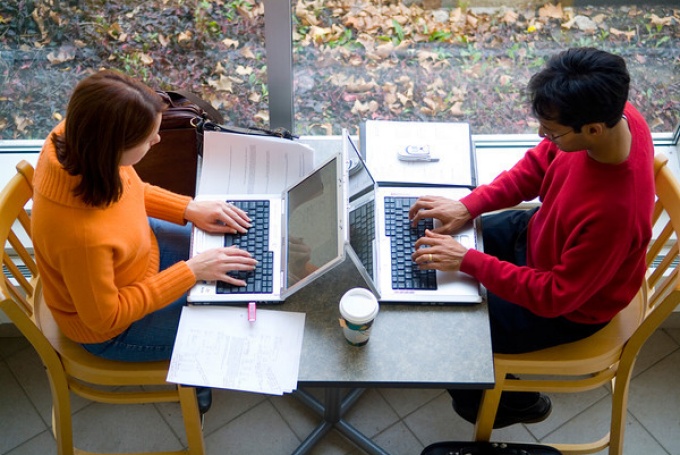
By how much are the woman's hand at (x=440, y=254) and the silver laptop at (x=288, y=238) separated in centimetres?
23

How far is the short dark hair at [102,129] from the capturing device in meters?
1.41

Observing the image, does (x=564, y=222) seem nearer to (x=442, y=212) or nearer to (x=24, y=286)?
(x=442, y=212)

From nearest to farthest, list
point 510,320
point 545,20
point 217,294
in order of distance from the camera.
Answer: point 217,294 < point 510,320 < point 545,20

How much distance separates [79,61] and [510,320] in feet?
5.17

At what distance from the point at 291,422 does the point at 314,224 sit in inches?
34.0

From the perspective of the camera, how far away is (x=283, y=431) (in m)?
2.24

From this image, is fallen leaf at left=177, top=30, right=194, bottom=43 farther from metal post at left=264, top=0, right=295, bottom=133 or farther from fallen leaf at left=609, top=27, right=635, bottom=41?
fallen leaf at left=609, top=27, right=635, bottom=41

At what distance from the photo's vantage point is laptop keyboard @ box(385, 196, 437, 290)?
5.49 feet

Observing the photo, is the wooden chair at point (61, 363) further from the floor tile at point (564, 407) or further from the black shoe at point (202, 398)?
the floor tile at point (564, 407)

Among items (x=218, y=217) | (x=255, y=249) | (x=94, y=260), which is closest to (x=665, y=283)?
(x=255, y=249)

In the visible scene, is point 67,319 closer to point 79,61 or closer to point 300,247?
point 300,247

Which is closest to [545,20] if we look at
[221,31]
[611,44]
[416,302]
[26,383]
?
[611,44]

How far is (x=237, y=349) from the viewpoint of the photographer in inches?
61.2

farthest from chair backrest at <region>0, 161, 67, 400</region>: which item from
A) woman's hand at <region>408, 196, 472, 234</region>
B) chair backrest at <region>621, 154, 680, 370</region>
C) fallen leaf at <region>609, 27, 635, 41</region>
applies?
fallen leaf at <region>609, 27, 635, 41</region>
